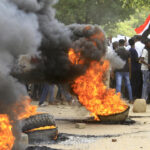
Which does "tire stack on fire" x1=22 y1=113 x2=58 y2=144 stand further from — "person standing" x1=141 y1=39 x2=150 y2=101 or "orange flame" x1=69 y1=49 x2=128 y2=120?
"person standing" x1=141 y1=39 x2=150 y2=101

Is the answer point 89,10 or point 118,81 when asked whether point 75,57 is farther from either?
point 89,10

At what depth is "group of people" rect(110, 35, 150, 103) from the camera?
49.6 ft

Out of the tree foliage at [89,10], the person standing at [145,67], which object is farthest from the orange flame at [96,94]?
the tree foliage at [89,10]

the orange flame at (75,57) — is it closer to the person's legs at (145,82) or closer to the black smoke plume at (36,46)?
the black smoke plume at (36,46)

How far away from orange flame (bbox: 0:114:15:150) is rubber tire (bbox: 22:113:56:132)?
6.10 feet

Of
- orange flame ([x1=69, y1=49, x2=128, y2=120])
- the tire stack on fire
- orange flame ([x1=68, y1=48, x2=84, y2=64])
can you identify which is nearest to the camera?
the tire stack on fire

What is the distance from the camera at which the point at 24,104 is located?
6.07 m

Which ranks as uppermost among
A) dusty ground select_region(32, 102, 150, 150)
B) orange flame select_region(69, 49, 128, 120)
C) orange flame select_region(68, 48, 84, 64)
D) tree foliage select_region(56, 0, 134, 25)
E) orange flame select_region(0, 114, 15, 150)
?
tree foliage select_region(56, 0, 134, 25)

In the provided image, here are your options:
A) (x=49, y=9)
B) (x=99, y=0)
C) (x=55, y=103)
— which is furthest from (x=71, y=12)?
(x=49, y=9)

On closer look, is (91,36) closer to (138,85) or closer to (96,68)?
(96,68)

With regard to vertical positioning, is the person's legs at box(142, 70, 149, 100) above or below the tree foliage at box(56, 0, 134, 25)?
below

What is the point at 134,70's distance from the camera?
53.0ft

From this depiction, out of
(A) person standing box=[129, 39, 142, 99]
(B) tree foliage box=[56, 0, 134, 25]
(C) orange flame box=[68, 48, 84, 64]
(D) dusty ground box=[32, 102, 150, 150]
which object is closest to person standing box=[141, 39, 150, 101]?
(A) person standing box=[129, 39, 142, 99]

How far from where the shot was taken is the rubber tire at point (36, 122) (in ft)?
26.6
